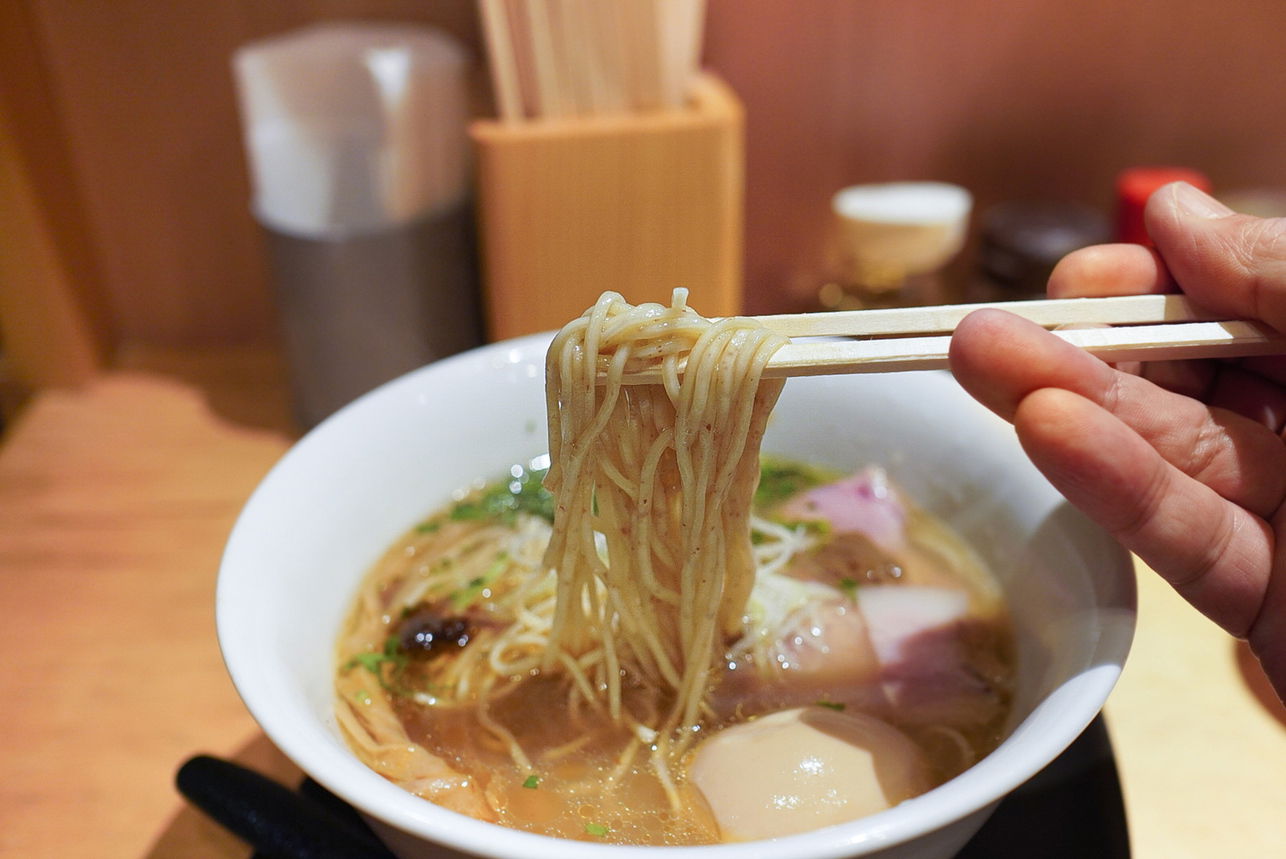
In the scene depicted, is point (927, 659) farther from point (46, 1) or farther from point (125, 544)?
point (46, 1)

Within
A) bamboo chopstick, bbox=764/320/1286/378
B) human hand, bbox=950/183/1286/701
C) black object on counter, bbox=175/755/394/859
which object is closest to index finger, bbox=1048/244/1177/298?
human hand, bbox=950/183/1286/701

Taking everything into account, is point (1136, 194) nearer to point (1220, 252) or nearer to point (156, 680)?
point (1220, 252)

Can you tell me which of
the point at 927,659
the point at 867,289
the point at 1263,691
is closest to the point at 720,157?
the point at 867,289

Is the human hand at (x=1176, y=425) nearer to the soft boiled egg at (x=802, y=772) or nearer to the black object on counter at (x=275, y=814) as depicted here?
the soft boiled egg at (x=802, y=772)

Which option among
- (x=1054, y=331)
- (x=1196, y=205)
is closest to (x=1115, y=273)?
(x=1196, y=205)

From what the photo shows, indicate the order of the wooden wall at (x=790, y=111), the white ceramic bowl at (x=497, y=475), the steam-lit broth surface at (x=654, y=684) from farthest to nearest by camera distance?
the wooden wall at (x=790, y=111), the steam-lit broth surface at (x=654, y=684), the white ceramic bowl at (x=497, y=475)

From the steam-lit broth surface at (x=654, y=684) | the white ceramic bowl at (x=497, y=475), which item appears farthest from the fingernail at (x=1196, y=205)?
the steam-lit broth surface at (x=654, y=684)

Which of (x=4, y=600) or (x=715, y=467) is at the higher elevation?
(x=715, y=467)
